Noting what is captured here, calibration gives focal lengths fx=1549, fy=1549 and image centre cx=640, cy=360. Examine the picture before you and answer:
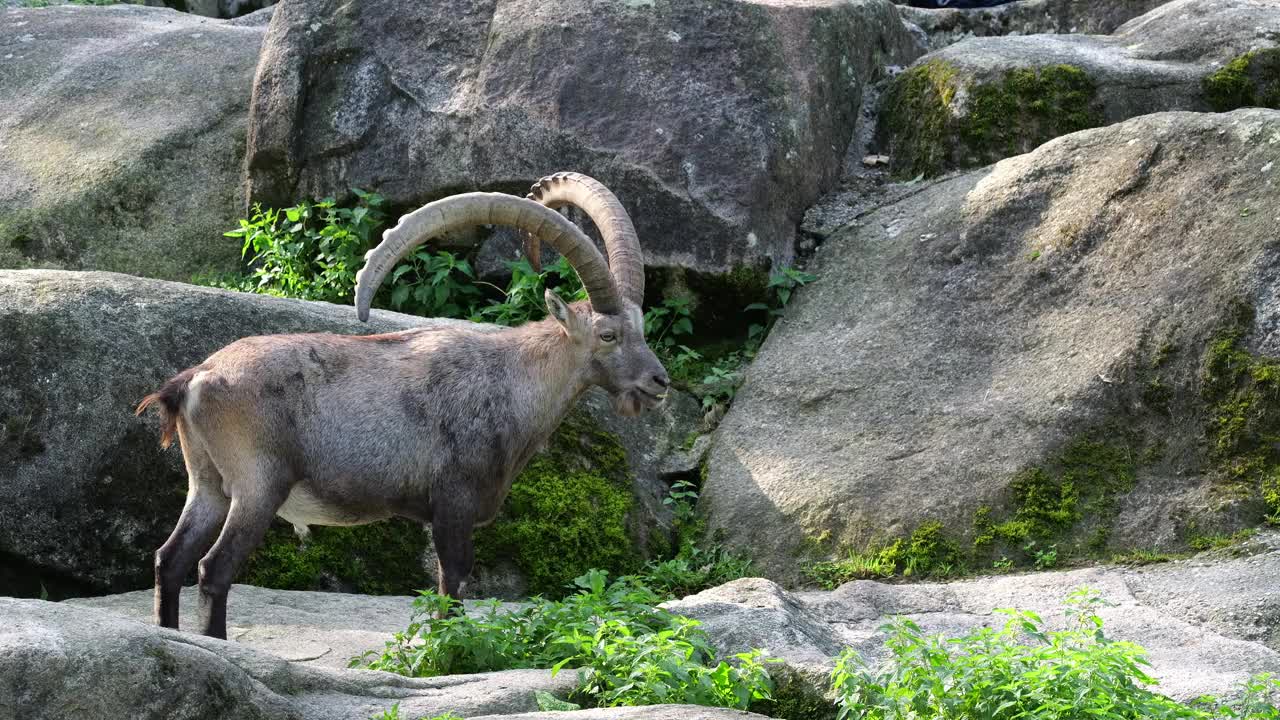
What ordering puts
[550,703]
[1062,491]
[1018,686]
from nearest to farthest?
1. [1018,686]
2. [550,703]
3. [1062,491]

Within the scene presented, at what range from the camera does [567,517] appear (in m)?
→ 9.50

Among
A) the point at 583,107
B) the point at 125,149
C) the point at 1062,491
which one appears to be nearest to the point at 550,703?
the point at 1062,491

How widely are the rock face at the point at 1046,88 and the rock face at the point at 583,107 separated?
64cm

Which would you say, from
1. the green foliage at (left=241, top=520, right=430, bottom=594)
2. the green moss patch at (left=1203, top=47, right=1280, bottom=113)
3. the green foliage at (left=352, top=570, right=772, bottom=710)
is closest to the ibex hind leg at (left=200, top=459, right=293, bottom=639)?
the green foliage at (left=352, top=570, right=772, bottom=710)

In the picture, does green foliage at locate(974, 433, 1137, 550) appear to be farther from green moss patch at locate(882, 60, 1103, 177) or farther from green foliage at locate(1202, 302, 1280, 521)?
green moss patch at locate(882, 60, 1103, 177)

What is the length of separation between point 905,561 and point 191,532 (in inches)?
156

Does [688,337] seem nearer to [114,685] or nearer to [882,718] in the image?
[882,718]

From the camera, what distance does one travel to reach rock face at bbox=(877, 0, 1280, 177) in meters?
11.5

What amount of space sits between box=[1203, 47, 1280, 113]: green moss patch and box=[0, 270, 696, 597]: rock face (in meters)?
6.76

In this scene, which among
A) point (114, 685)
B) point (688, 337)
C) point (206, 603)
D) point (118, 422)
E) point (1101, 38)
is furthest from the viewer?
point (1101, 38)

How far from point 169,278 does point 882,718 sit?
784 centimetres

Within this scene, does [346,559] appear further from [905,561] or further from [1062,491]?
[1062,491]

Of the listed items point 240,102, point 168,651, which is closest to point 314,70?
point 240,102

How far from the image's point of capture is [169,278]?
1184 cm
